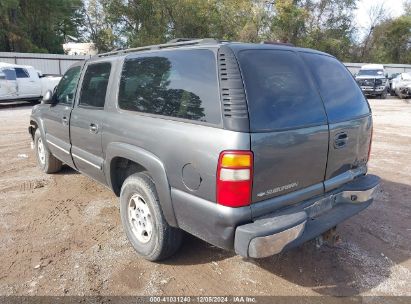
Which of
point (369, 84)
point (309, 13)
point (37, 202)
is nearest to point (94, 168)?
point (37, 202)

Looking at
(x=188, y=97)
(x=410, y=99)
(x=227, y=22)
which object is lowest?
(x=410, y=99)

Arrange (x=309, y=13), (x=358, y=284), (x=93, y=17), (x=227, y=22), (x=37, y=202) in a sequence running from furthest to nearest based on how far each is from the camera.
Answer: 1. (x=309, y=13)
2. (x=93, y=17)
3. (x=227, y=22)
4. (x=37, y=202)
5. (x=358, y=284)

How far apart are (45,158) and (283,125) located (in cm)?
439

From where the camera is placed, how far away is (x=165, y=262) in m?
3.32

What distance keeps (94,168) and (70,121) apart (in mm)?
788

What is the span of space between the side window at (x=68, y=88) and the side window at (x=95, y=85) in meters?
0.31

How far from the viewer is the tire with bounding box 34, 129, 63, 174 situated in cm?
563

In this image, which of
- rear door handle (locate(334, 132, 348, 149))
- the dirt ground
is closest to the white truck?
the dirt ground

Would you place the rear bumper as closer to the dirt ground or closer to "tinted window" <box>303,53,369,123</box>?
the dirt ground

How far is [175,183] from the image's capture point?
2.78 m

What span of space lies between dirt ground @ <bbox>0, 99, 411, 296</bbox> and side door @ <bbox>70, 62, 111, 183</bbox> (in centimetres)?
66

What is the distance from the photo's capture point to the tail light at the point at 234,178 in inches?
96.0

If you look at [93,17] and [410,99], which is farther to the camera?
[93,17]

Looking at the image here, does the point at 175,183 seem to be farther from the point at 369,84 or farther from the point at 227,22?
the point at 227,22
